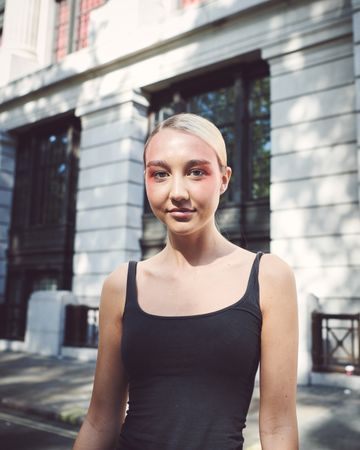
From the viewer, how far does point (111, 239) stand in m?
13.7

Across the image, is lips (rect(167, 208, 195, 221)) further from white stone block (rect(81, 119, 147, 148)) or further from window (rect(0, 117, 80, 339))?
window (rect(0, 117, 80, 339))

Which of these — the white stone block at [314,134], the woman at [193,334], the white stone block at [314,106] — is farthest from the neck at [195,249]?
the white stone block at [314,106]

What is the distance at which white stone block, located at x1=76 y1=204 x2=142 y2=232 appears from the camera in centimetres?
1360

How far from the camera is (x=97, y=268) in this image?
13789 millimetres

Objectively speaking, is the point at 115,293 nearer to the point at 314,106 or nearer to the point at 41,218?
the point at 314,106

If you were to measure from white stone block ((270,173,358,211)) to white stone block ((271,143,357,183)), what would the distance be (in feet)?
0.49

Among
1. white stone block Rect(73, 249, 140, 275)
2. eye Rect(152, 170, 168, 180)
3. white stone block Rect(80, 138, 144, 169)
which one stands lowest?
eye Rect(152, 170, 168, 180)

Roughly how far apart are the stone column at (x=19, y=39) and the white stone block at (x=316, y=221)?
1229 centimetres

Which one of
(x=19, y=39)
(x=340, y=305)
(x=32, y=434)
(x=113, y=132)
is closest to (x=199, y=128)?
(x=32, y=434)

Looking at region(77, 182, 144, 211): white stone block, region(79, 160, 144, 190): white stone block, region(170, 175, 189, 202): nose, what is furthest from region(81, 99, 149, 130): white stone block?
region(170, 175, 189, 202): nose

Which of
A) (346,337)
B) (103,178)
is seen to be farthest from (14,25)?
(346,337)

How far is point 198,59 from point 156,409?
1242cm

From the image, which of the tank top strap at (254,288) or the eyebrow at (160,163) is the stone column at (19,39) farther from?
the tank top strap at (254,288)

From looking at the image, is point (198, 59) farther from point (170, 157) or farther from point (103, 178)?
point (170, 157)
